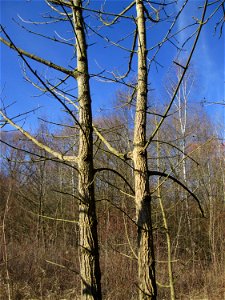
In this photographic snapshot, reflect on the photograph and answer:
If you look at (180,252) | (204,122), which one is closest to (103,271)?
(180,252)

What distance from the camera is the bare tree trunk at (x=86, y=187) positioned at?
95.5 inches

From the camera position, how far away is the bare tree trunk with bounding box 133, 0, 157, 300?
8.21 feet

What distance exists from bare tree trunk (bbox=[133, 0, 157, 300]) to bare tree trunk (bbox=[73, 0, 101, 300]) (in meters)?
0.31

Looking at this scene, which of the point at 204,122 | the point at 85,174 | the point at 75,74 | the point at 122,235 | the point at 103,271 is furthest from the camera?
the point at 204,122

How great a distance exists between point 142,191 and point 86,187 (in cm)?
40

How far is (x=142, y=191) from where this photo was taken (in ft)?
8.60

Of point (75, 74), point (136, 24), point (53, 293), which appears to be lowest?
point (53, 293)

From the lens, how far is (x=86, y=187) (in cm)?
254

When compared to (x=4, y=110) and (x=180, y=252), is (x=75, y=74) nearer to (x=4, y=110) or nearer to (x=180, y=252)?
(x=4, y=110)

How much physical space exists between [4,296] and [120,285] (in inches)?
96.6

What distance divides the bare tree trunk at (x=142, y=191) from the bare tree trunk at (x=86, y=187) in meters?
0.31

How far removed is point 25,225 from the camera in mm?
15812

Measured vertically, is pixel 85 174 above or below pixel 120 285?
above

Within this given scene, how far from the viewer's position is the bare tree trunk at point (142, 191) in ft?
8.21
